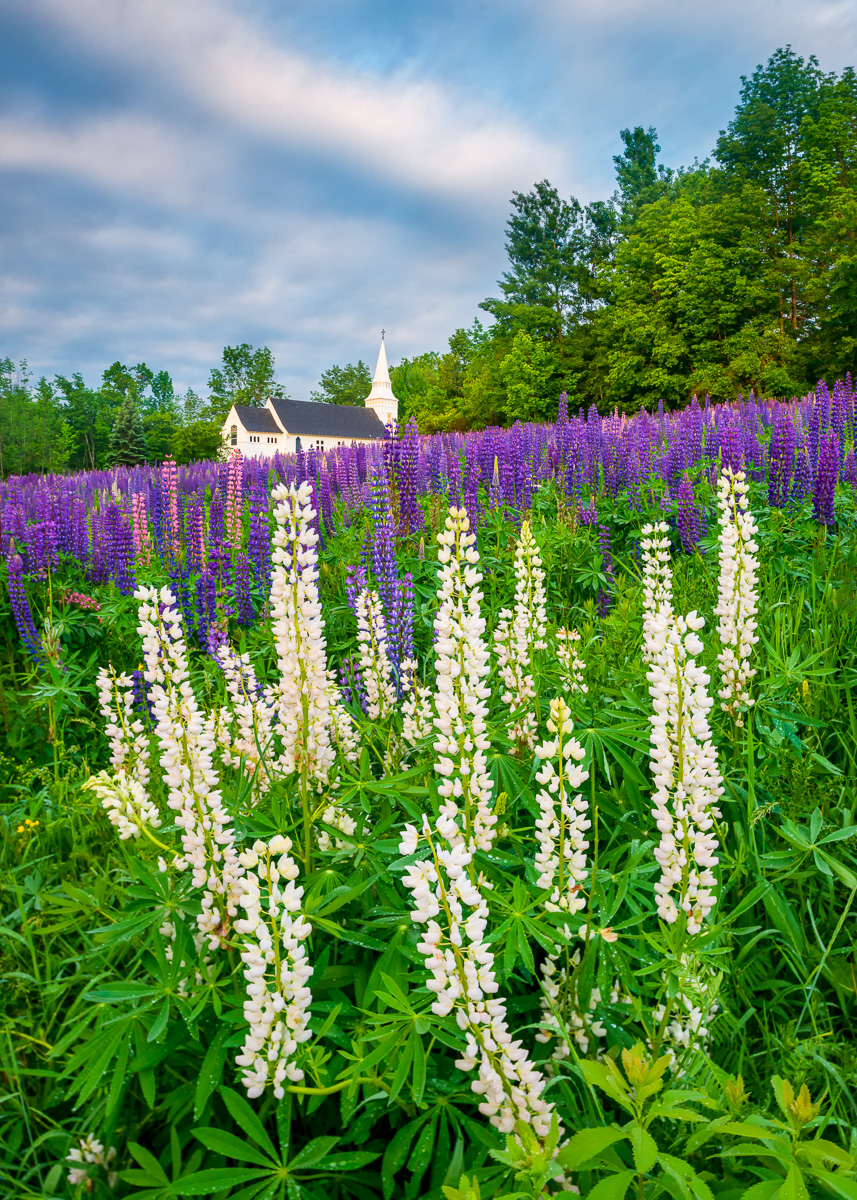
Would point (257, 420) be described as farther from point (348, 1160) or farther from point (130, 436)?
point (348, 1160)

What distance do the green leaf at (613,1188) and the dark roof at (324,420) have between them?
72835 mm

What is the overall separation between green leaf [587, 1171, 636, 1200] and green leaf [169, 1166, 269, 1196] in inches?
24.8

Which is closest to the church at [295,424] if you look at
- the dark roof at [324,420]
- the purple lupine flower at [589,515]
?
the dark roof at [324,420]

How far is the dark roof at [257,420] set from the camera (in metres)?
69.3

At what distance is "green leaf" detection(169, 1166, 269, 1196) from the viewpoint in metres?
1.23

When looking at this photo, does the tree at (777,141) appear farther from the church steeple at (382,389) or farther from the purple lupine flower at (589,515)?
the church steeple at (382,389)

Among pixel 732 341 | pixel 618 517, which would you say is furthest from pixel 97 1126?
pixel 732 341

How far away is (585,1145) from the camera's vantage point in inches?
39.1

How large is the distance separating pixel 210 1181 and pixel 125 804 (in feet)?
3.19

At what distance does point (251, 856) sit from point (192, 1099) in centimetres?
61

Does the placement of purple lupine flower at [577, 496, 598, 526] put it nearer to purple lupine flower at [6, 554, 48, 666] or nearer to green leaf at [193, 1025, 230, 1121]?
purple lupine flower at [6, 554, 48, 666]

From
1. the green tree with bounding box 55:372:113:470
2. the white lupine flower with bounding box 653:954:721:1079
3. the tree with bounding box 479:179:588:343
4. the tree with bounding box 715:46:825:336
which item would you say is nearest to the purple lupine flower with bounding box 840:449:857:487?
the white lupine flower with bounding box 653:954:721:1079

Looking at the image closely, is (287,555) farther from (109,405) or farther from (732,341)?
(109,405)

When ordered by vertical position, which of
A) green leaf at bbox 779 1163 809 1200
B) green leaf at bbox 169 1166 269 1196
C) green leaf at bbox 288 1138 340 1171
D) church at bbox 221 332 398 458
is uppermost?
church at bbox 221 332 398 458
